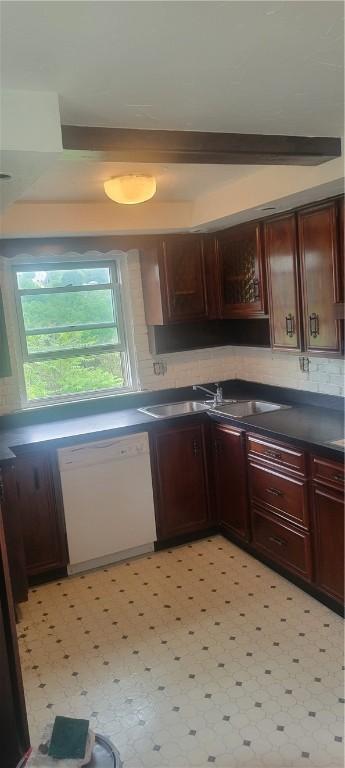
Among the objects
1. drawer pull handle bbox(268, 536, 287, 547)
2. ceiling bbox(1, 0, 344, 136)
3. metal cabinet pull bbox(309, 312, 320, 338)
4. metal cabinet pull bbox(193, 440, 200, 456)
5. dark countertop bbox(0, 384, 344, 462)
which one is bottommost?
drawer pull handle bbox(268, 536, 287, 547)

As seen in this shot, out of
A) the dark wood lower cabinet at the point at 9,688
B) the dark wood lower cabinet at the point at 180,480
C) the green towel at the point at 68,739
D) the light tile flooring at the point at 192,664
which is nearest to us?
the green towel at the point at 68,739

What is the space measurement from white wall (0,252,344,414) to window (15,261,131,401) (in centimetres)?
12

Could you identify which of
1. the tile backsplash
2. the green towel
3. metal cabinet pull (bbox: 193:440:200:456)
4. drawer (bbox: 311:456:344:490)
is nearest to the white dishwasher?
metal cabinet pull (bbox: 193:440:200:456)

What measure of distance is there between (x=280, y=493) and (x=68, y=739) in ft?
6.28

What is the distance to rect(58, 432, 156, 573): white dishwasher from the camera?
3.59m

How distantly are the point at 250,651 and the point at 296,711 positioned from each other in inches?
17.4

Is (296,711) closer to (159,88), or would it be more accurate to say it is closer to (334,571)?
(334,571)

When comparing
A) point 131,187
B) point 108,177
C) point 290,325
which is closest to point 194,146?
point 131,187

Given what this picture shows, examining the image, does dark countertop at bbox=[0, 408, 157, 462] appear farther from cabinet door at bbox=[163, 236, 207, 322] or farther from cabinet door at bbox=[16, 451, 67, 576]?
cabinet door at bbox=[163, 236, 207, 322]

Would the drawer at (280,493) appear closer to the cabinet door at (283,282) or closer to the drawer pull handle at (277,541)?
the drawer pull handle at (277,541)

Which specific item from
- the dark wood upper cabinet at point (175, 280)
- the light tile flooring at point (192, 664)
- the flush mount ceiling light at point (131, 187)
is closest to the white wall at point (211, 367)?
the dark wood upper cabinet at point (175, 280)

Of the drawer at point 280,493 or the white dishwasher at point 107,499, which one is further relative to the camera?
the white dishwasher at point 107,499

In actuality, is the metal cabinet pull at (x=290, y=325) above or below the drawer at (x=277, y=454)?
above

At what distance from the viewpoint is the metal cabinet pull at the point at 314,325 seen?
3205mm
